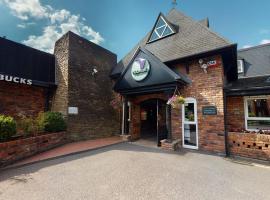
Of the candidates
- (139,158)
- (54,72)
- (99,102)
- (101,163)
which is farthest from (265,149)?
(54,72)

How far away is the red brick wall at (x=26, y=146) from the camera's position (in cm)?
521

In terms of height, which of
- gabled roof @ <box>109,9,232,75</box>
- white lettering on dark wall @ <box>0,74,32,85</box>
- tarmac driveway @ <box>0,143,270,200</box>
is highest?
gabled roof @ <box>109,9,232,75</box>

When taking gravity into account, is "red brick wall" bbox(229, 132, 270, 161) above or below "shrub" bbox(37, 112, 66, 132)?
below

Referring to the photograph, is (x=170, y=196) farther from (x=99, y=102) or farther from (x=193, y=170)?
(x=99, y=102)

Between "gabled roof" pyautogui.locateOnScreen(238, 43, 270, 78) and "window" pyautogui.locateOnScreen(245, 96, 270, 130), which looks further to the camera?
"gabled roof" pyautogui.locateOnScreen(238, 43, 270, 78)

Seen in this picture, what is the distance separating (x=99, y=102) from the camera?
10.8 meters

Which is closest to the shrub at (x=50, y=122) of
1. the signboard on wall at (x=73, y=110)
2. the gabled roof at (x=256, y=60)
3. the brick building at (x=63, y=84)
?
the brick building at (x=63, y=84)

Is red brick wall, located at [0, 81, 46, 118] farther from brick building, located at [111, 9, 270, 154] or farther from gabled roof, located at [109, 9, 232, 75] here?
gabled roof, located at [109, 9, 232, 75]

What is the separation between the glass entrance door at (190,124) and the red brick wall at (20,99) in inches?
323

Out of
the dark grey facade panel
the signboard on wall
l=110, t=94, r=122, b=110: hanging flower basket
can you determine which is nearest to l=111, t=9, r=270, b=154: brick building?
l=110, t=94, r=122, b=110: hanging flower basket

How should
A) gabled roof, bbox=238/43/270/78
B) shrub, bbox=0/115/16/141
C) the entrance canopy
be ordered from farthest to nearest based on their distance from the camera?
gabled roof, bbox=238/43/270/78 < the entrance canopy < shrub, bbox=0/115/16/141

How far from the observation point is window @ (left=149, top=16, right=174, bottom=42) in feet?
34.9

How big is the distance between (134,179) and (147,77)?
5.45m

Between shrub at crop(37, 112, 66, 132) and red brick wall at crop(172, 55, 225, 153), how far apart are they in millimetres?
6077
